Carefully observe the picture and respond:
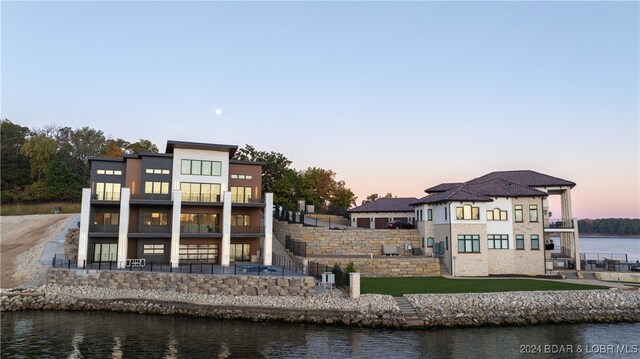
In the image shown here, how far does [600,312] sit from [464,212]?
13122mm

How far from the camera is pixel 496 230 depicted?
125 feet

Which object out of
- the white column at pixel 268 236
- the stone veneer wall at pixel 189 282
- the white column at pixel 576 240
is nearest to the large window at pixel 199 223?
the white column at pixel 268 236

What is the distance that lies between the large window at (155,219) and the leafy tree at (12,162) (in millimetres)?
36293

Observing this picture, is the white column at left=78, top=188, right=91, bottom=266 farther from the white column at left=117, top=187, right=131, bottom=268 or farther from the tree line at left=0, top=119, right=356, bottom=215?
the tree line at left=0, top=119, right=356, bottom=215

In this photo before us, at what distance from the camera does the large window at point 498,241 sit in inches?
1491

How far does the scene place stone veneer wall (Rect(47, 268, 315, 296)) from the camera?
28.4 meters

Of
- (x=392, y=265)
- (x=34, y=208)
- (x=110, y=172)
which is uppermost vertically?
(x=110, y=172)

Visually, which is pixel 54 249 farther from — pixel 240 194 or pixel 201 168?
pixel 240 194

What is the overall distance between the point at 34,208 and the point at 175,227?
1357 inches

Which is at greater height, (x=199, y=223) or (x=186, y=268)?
(x=199, y=223)

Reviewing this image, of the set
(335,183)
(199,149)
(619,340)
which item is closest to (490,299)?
(619,340)

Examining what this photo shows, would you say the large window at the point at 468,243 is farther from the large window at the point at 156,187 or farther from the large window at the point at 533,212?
the large window at the point at 156,187

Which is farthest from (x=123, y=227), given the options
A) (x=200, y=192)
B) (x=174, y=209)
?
(x=200, y=192)

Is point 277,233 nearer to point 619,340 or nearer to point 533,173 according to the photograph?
point 533,173
